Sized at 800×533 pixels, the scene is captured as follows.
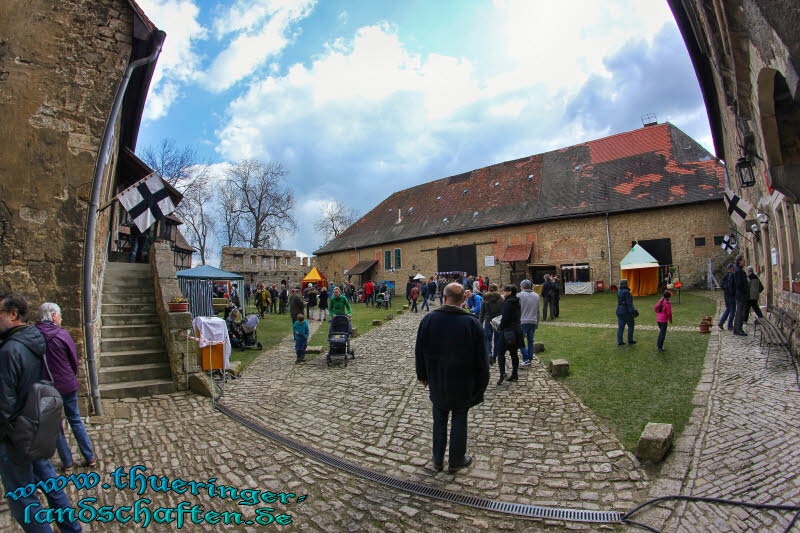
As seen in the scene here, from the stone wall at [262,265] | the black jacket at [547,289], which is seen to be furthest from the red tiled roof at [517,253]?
the stone wall at [262,265]

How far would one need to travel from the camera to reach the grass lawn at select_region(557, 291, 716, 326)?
12622 mm

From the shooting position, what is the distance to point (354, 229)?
135 ft

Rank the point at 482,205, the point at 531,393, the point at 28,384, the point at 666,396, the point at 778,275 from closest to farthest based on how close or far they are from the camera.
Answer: the point at 28,384
the point at 666,396
the point at 531,393
the point at 778,275
the point at 482,205

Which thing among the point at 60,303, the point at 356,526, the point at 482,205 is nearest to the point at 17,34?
the point at 60,303

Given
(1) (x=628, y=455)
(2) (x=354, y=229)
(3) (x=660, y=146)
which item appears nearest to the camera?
(1) (x=628, y=455)

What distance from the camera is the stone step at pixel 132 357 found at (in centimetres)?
709

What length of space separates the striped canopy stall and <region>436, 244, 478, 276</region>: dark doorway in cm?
1777

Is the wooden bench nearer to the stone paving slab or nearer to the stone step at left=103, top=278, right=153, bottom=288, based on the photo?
the stone paving slab

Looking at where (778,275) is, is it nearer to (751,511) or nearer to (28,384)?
(751,511)

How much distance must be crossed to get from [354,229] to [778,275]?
34.7 m

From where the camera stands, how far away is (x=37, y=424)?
102 inches

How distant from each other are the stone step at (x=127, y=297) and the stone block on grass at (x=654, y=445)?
31.7ft

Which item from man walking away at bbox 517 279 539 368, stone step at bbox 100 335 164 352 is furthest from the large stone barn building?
stone step at bbox 100 335 164 352

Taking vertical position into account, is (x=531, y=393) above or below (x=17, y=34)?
below
